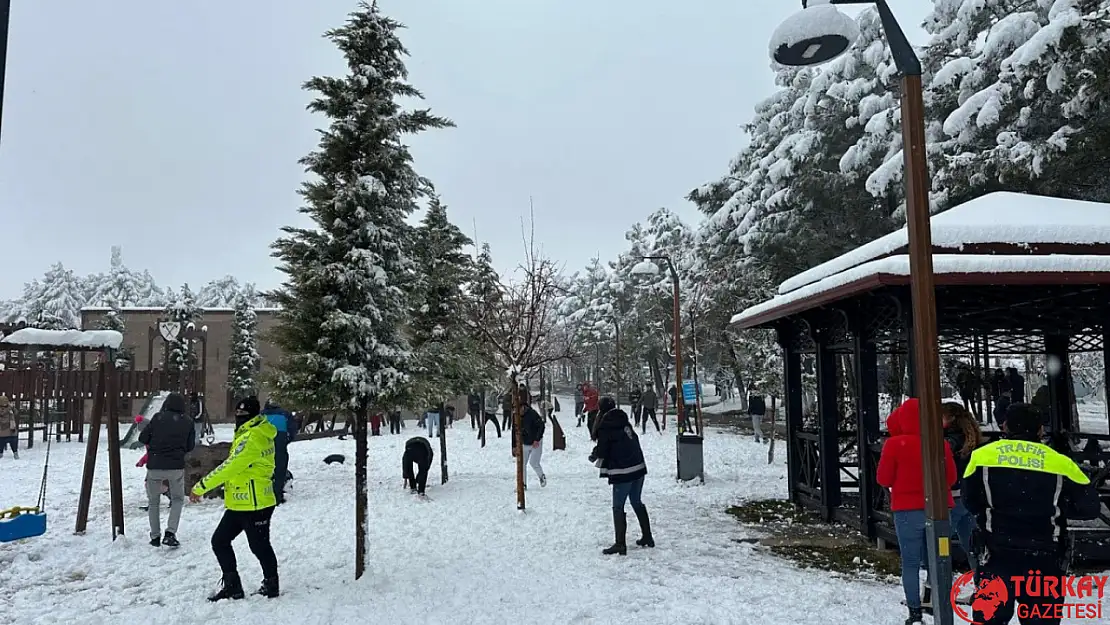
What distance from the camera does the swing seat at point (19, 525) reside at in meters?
7.35

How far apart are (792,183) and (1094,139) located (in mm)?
9230

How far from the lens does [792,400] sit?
1134cm

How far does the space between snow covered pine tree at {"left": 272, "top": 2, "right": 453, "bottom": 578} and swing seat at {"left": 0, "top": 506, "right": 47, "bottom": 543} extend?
120 inches

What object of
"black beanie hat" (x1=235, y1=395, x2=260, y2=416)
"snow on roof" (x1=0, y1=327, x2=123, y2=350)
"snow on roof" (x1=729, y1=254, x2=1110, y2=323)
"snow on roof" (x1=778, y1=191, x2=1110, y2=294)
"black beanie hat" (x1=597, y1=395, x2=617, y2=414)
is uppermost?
"snow on roof" (x1=778, y1=191, x2=1110, y2=294)

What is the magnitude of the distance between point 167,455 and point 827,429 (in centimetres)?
848

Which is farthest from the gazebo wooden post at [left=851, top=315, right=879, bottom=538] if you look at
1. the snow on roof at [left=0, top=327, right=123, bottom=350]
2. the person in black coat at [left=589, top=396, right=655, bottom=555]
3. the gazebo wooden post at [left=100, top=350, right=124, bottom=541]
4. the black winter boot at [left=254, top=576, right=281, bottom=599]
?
the snow on roof at [left=0, top=327, right=123, bottom=350]

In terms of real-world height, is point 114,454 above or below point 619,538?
above

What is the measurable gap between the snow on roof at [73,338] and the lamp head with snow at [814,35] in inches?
393

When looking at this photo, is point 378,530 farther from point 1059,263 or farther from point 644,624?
point 1059,263

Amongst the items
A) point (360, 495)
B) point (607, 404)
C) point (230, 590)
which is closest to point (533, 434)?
point (607, 404)

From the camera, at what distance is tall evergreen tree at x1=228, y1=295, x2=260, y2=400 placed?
34.6 metres

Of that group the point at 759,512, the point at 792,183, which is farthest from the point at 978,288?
the point at 792,183

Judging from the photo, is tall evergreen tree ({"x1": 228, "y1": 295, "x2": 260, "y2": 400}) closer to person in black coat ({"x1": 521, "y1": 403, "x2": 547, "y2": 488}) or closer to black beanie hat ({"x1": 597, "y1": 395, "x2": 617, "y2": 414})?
person in black coat ({"x1": 521, "y1": 403, "x2": 547, "y2": 488})

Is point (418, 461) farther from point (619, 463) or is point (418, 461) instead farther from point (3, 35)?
point (3, 35)
